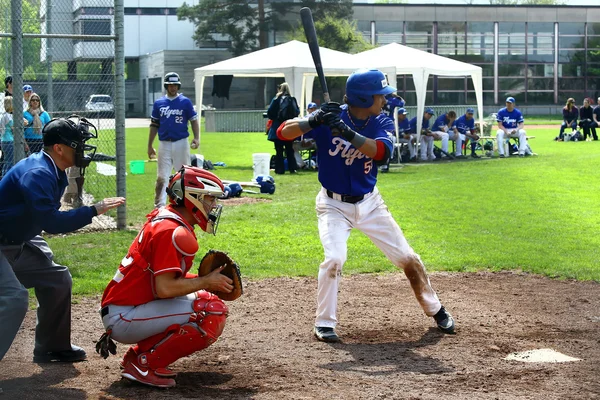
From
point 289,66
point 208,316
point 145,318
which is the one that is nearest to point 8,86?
point 145,318

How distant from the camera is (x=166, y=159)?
530 inches

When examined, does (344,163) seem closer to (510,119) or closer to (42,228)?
(42,228)

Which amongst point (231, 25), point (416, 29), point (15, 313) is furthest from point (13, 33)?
point (416, 29)

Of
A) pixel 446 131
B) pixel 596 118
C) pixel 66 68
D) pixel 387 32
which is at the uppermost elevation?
pixel 387 32

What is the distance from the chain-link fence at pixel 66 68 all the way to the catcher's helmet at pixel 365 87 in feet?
17.2

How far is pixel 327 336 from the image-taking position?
6.41m

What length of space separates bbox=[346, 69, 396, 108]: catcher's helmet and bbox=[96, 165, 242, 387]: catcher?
177 cm

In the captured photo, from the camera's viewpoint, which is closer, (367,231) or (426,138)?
(367,231)

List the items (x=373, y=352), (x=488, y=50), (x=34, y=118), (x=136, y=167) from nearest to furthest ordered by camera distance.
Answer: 1. (x=373, y=352)
2. (x=34, y=118)
3. (x=136, y=167)
4. (x=488, y=50)

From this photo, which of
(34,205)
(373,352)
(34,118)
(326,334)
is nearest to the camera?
(34,205)

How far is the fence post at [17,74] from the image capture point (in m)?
10.3

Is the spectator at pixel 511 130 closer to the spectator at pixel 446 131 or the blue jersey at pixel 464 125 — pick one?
the blue jersey at pixel 464 125

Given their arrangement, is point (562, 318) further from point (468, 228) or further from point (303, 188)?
point (303, 188)

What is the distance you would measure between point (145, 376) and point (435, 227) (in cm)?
771
